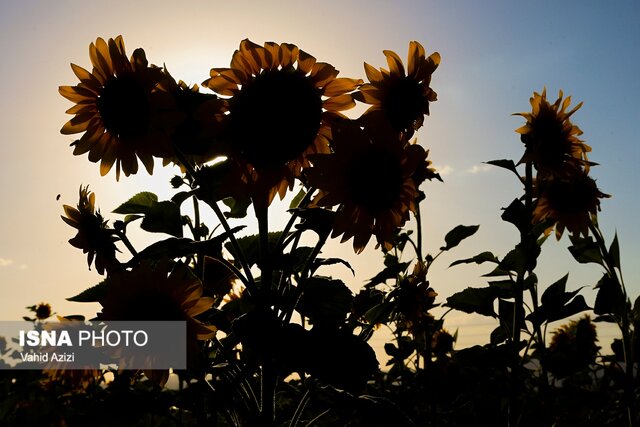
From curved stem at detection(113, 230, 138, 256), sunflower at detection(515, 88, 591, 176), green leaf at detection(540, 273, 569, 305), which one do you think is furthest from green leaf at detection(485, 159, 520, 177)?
curved stem at detection(113, 230, 138, 256)

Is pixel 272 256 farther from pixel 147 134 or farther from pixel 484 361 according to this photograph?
pixel 484 361

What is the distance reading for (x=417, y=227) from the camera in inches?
132

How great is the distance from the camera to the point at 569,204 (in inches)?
106

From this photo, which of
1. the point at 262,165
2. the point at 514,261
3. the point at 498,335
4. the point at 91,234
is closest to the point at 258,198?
the point at 262,165

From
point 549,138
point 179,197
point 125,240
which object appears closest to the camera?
point 179,197

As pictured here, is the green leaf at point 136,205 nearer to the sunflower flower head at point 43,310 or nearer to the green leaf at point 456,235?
the green leaf at point 456,235

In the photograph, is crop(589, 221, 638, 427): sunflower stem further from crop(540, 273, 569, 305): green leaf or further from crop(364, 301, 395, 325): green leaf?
crop(364, 301, 395, 325): green leaf

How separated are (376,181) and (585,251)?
63.4 inches

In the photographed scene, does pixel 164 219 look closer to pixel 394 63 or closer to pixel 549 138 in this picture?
pixel 394 63

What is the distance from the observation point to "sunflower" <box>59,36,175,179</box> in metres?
1.26

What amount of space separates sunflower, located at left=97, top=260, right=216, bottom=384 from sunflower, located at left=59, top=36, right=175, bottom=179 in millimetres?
244

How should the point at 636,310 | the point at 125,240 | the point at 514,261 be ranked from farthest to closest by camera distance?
1. the point at 636,310
2. the point at 514,261
3. the point at 125,240

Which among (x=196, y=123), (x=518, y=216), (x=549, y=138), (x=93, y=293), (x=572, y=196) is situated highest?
(x=549, y=138)

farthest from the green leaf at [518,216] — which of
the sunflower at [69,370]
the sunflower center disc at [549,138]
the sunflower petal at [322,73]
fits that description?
the sunflower at [69,370]
